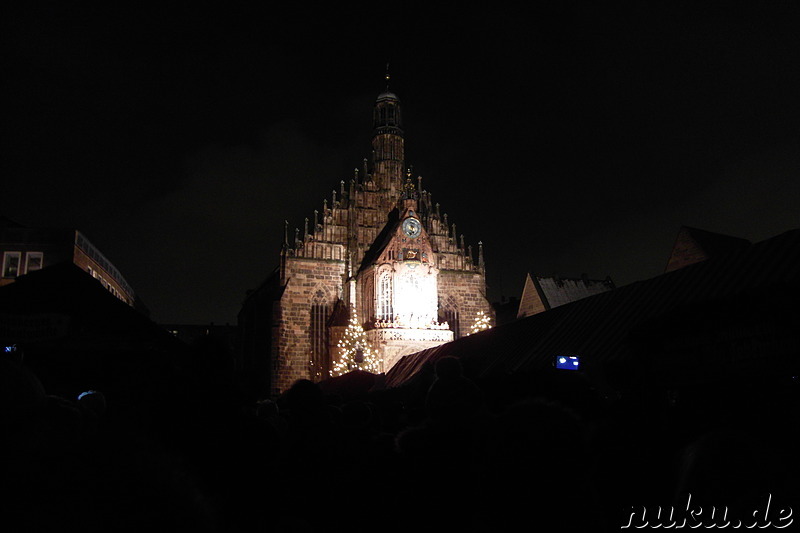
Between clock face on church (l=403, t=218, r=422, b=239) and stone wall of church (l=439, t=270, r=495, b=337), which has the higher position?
clock face on church (l=403, t=218, r=422, b=239)

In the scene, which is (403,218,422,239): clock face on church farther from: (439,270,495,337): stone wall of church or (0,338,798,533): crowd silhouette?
(0,338,798,533): crowd silhouette

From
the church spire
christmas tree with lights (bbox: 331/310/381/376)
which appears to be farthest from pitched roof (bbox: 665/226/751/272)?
the church spire

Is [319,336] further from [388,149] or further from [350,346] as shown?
[388,149]

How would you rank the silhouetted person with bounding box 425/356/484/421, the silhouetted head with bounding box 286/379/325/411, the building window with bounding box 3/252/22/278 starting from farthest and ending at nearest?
the building window with bounding box 3/252/22/278 < the silhouetted head with bounding box 286/379/325/411 < the silhouetted person with bounding box 425/356/484/421

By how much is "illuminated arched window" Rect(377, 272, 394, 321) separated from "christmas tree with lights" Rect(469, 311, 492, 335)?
19.0 feet

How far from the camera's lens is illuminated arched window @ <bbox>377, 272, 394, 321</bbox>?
113 feet

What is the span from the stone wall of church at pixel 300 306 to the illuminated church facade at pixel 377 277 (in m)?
0.06

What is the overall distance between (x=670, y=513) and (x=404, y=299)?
32266mm

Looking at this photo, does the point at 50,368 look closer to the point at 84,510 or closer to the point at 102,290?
the point at 102,290

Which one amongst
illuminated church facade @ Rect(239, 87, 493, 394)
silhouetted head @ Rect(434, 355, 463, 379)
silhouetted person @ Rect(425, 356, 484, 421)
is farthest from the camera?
illuminated church facade @ Rect(239, 87, 493, 394)

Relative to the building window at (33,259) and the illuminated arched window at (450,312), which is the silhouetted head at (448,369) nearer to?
the illuminated arched window at (450,312)

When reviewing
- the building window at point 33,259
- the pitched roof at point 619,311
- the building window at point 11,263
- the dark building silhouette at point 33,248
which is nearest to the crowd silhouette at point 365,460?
the pitched roof at point 619,311

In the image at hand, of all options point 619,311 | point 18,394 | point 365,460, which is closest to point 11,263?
point 619,311

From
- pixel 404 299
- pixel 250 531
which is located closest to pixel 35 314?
pixel 250 531
